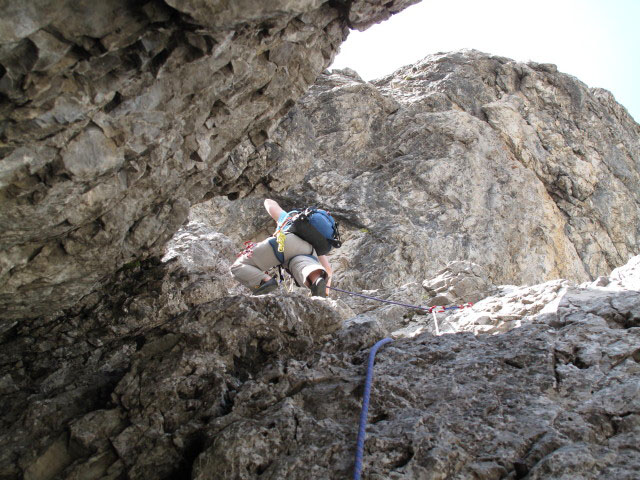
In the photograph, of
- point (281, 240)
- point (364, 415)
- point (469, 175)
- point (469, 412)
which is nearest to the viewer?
point (364, 415)

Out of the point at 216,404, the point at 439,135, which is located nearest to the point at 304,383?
the point at 216,404

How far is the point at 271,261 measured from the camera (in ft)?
27.0

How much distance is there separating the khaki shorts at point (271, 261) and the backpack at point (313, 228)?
107mm

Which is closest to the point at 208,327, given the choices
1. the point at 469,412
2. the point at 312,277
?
the point at 312,277

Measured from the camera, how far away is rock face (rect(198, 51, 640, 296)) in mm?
16188

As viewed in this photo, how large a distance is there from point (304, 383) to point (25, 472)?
2.77 meters

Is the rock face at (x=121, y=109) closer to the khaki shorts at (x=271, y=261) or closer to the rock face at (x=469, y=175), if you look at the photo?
the khaki shorts at (x=271, y=261)

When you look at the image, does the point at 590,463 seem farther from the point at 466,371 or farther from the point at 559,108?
the point at 559,108

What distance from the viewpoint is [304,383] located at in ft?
17.2

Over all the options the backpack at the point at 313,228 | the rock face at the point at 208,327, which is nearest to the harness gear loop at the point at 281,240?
the backpack at the point at 313,228

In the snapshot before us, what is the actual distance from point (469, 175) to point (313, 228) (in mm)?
11318

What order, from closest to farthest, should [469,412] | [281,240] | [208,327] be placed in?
[469,412] → [208,327] → [281,240]

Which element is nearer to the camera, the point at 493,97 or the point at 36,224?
the point at 36,224

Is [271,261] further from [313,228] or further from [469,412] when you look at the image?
[469,412]
